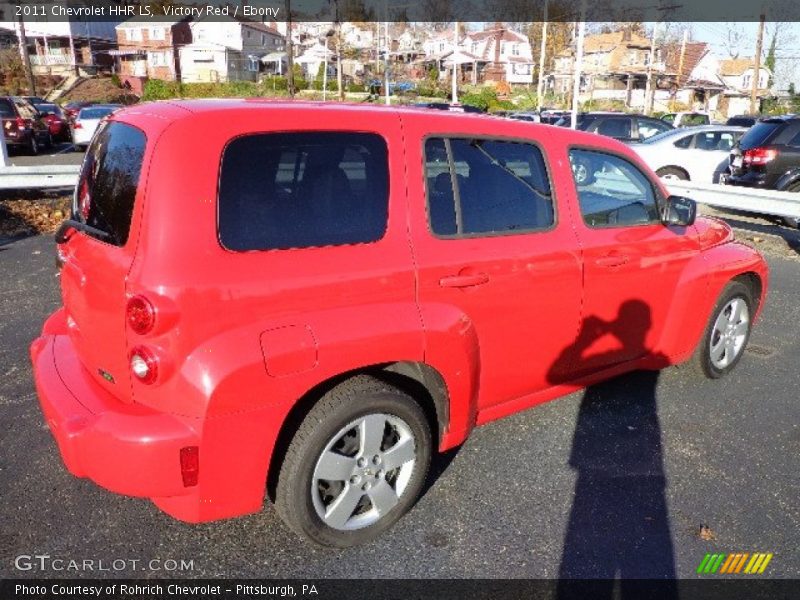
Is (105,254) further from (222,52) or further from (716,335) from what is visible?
(222,52)

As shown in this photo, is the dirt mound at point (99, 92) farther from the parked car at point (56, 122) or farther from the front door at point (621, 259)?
the front door at point (621, 259)

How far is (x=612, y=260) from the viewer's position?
3520 mm

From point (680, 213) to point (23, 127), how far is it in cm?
2066

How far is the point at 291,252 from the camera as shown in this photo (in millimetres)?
2438

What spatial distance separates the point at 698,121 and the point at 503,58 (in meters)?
55.1

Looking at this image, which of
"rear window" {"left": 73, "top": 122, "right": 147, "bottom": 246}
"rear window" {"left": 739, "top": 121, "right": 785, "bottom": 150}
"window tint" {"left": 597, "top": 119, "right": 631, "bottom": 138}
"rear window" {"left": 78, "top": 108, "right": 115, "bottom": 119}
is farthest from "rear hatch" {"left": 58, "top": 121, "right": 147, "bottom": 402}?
"rear window" {"left": 78, "top": 108, "right": 115, "bottom": 119}

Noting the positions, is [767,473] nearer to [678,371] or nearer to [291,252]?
[678,371]

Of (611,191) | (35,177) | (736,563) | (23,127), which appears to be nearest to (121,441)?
(736,563)

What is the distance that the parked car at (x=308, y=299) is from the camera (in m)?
2.27

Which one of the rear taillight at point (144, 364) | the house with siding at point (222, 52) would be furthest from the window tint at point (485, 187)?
the house with siding at point (222, 52)

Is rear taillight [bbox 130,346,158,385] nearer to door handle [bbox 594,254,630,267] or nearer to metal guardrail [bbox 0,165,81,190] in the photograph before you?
door handle [bbox 594,254,630,267]

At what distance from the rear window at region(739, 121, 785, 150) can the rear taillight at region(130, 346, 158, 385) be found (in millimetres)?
11396

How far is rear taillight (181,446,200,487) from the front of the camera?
7.45 ft

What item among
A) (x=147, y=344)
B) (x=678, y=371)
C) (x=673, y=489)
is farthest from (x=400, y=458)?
(x=678, y=371)
